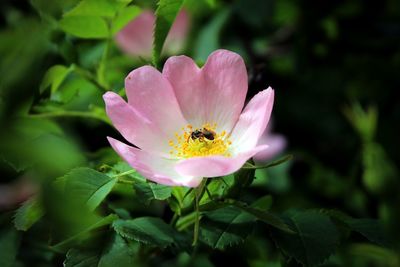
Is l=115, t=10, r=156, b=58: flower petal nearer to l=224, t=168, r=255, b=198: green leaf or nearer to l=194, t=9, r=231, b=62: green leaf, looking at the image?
l=194, t=9, r=231, b=62: green leaf

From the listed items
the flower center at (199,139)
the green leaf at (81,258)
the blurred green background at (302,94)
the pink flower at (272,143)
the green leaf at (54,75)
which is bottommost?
the pink flower at (272,143)

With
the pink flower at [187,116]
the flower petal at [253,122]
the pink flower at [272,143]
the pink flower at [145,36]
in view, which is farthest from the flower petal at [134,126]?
the pink flower at [272,143]

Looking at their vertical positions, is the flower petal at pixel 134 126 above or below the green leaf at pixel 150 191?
above

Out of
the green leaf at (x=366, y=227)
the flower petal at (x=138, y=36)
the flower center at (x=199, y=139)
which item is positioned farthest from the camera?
the flower petal at (x=138, y=36)

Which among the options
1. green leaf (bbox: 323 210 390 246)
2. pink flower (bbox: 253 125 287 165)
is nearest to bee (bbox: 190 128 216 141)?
green leaf (bbox: 323 210 390 246)

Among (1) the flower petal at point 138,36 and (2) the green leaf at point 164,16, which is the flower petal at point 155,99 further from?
(1) the flower petal at point 138,36

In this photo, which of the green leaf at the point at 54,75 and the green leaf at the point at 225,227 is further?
the green leaf at the point at 54,75

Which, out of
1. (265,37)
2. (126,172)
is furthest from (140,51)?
(126,172)

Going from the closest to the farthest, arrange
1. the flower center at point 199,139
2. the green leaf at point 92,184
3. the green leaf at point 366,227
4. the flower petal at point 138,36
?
the green leaf at point 92,184 < the green leaf at point 366,227 < the flower center at point 199,139 < the flower petal at point 138,36

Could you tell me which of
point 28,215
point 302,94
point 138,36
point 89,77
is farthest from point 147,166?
point 302,94
